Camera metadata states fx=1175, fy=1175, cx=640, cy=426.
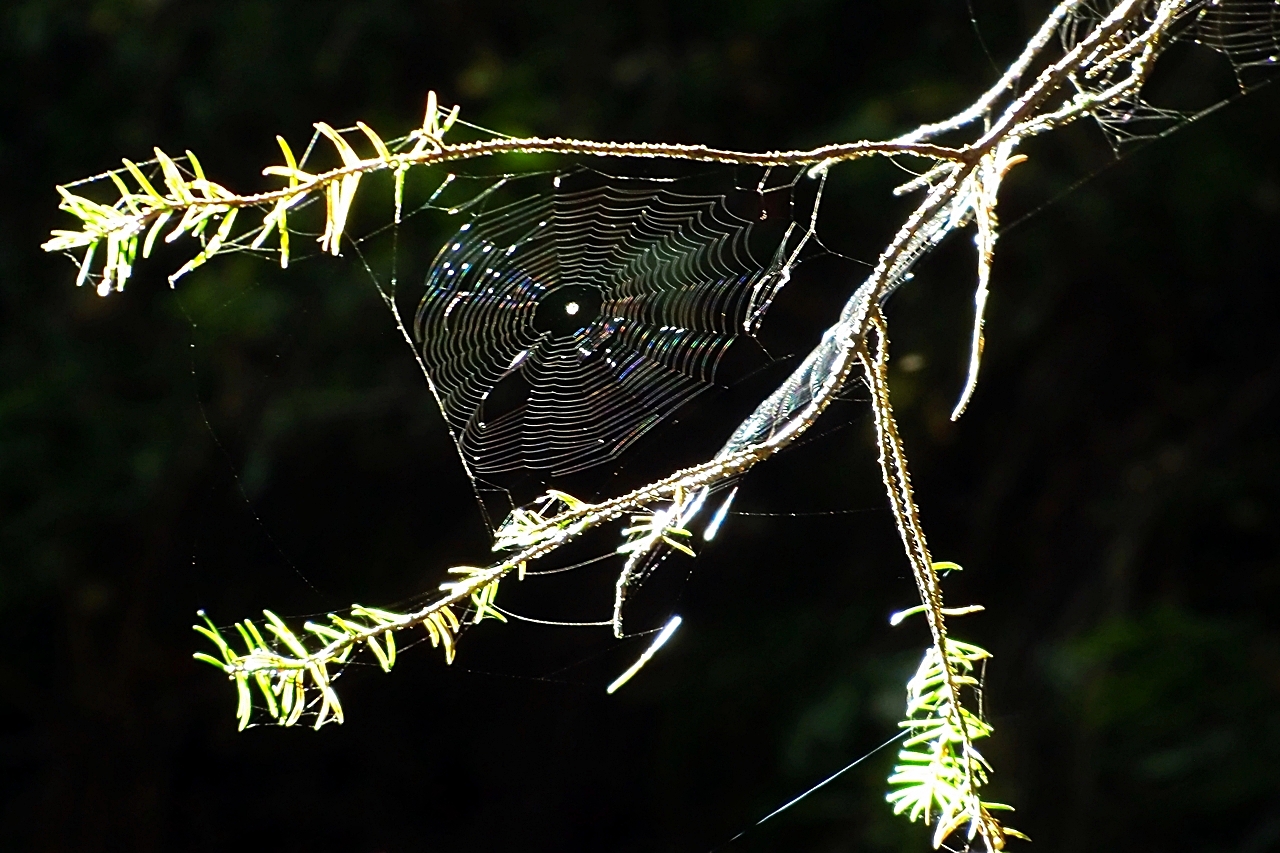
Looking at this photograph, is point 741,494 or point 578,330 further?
point 741,494

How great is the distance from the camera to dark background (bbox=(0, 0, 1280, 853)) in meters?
1.98

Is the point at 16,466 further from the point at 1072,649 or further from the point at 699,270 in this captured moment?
the point at 1072,649

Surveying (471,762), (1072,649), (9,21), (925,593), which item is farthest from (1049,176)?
A: (9,21)

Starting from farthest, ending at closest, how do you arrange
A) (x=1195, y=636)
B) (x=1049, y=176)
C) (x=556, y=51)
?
1. (x=556, y=51)
2. (x=1049, y=176)
3. (x=1195, y=636)

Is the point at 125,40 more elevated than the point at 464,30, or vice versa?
the point at 125,40

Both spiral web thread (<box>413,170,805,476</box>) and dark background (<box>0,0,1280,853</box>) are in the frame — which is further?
dark background (<box>0,0,1280,853</box>)

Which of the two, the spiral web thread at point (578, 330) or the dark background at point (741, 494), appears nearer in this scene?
the spiral web thread at point (578, 330)

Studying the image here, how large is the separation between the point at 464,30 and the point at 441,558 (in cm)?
108

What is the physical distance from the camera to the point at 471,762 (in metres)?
2.73

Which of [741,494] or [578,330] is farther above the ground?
[578,330]

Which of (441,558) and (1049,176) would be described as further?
(441,558)

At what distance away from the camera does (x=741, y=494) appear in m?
2.25

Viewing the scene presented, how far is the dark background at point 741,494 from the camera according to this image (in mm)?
1979

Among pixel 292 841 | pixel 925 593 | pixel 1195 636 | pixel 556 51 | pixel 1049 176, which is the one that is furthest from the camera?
pixel 292 841
